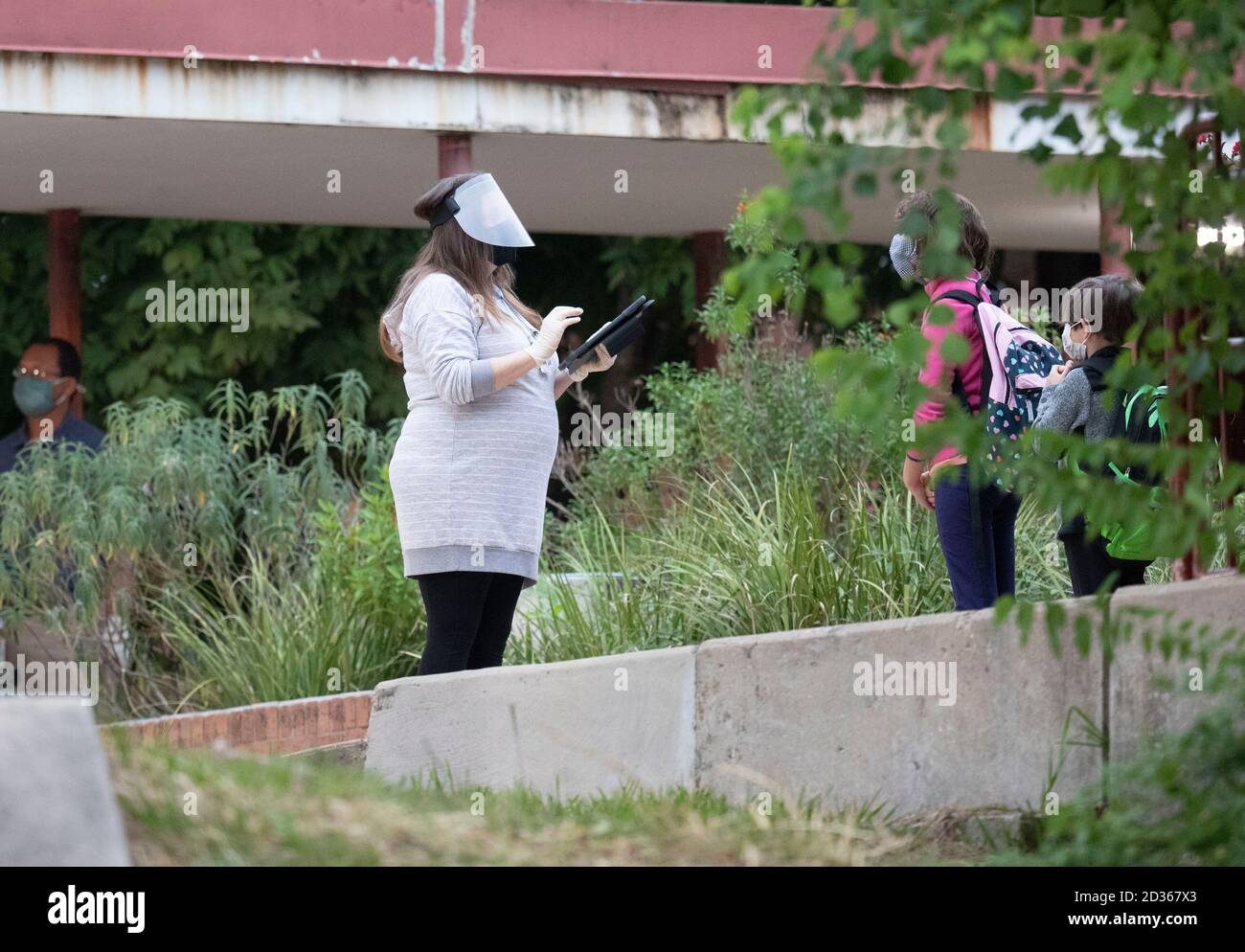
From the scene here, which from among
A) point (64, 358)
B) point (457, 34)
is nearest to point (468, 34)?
point (457, 34)

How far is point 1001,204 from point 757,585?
22.1 feet

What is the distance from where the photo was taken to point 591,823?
362cm

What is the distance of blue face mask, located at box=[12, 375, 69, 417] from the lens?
30.0 ft

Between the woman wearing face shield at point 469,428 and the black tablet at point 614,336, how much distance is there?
39 millimetres

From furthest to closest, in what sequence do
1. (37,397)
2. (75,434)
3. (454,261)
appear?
(37,397) < (75,434) < (454,261)

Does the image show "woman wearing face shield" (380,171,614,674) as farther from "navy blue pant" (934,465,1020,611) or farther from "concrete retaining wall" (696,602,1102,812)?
"navy blue pant" (934,465,1020,611)

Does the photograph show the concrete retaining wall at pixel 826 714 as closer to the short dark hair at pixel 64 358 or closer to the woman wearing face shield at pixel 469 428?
the woman wearing face shield at pixel 469 428

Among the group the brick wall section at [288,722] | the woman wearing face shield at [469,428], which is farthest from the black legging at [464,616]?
Answer: the brick wall section at [288,722]

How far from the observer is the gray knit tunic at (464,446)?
4.82m

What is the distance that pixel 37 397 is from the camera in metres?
9.13

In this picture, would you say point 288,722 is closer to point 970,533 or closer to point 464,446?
point 464,446

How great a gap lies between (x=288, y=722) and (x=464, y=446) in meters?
1.96
